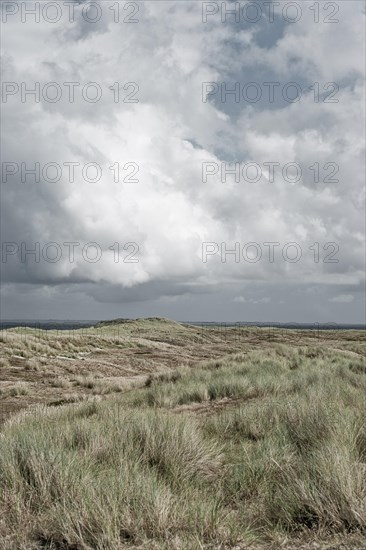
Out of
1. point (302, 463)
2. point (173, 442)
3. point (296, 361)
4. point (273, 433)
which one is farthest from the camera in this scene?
point (296, 361)

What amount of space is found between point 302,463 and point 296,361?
20880mm

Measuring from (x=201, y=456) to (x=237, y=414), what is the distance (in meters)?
3.04

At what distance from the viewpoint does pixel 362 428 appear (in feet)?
23.2

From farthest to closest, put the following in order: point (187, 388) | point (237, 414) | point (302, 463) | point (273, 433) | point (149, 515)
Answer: point (187, 388)
point (237, 414)
point (273, 433)
point (302, 463)
point (149, 515)

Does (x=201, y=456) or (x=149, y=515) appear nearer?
(x=149, y=515)

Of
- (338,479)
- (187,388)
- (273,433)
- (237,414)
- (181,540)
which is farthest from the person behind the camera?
(187,388)

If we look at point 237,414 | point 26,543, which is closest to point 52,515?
point 26,543

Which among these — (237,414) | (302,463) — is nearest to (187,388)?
(237,414)

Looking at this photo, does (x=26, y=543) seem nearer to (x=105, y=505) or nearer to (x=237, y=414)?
(x=105, y=505)

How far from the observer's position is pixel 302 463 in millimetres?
5750

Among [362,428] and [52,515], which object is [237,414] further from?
[52,515]

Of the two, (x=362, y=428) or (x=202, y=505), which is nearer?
(x=202, y=505)

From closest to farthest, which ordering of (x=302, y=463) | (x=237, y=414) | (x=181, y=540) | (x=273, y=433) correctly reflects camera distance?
(x=181, y=540) < (x=302, y=463) < (x=273, y=433) < (x=237, y=414)

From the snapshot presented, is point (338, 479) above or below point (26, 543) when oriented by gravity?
above
